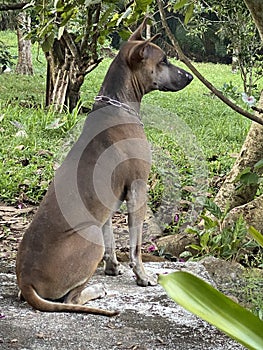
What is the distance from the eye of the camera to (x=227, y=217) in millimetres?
5219

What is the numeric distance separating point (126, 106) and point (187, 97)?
955 centimetres

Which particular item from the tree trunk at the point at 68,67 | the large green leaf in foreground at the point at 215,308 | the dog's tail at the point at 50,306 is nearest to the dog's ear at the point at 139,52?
the dog's tail at the point at 50,306

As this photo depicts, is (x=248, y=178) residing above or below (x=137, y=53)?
below

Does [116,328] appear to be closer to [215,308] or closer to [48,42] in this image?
[48,42]

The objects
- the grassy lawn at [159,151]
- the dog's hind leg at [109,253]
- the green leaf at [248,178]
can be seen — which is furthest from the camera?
the grassy lawn at [159,151]

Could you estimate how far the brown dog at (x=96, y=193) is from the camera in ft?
10.7

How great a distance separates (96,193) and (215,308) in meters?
2.22

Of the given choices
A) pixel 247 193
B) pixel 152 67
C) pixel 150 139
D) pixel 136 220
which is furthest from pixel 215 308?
pixel 150 139

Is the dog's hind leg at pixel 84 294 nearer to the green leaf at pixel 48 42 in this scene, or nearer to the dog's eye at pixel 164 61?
the dog's eye at pixel 164 61

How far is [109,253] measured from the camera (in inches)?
154

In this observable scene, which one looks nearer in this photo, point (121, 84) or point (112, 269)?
point (121, 84)

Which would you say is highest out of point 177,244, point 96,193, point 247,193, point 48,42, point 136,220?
point 48,42

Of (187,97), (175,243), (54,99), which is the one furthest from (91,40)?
(187,97)

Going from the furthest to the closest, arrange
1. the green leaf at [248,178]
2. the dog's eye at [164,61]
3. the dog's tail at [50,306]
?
the green leaf at [248,178], the dog's eye at [164,61], the dog's tail at [50,306]
